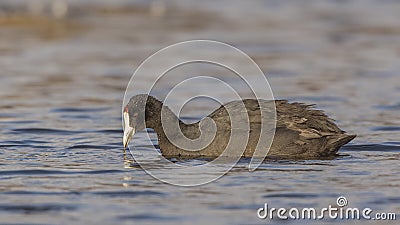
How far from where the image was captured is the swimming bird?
29.6ft

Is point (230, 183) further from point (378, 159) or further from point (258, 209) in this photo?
point (378, 159)

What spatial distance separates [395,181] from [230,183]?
1357mm

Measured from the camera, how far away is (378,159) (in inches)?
360

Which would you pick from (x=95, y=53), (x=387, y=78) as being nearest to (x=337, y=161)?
(x=387, y=78)

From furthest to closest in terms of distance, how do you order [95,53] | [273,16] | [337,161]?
[273,16]
[95,53]
[337,161]

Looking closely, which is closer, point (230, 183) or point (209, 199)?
point (209, 199)
